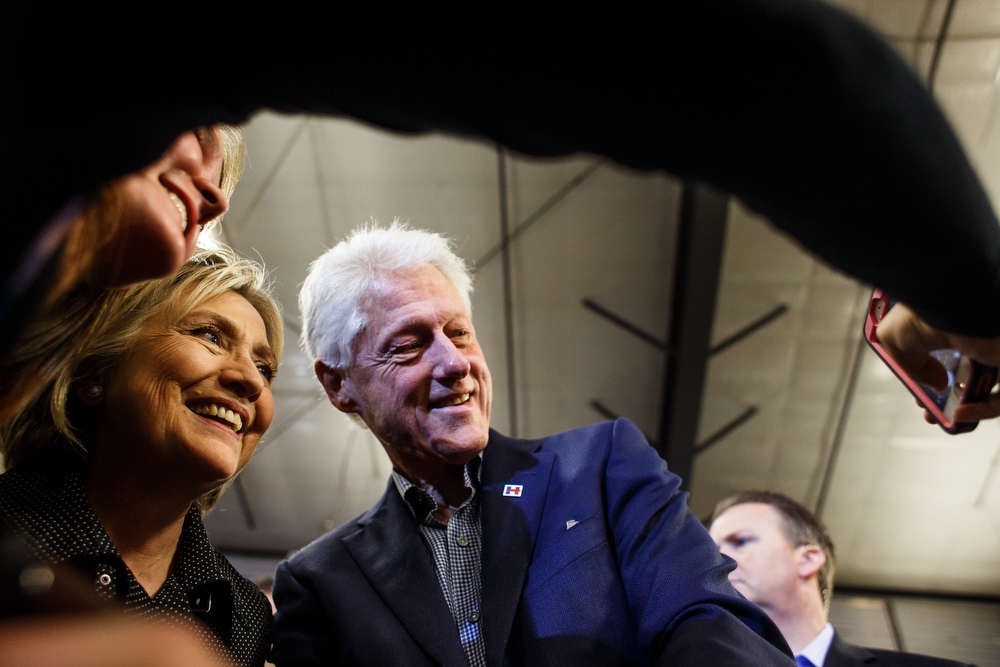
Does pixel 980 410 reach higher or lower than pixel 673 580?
higher

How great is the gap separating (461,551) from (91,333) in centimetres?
91

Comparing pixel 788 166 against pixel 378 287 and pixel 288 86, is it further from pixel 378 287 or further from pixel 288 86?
pixel 378 287

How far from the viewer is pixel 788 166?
23.2 inches

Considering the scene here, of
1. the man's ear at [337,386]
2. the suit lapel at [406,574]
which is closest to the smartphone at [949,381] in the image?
the suit lapel at [406,574]

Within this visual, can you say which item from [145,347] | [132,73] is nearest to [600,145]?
[132,73]

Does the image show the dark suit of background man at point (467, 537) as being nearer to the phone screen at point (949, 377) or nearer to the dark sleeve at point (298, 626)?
the dark sleeve at point (298, 626)

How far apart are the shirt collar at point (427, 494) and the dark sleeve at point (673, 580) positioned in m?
0.34

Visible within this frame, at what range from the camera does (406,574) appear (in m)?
1.61

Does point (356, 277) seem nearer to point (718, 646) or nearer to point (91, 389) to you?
point (91, 389)

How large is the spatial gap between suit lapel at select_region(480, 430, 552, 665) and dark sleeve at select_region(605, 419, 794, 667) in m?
0.18

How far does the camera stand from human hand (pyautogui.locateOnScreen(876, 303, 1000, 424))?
0.80 m

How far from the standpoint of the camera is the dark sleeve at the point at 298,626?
1500mm

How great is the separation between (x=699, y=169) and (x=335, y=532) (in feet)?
4.91

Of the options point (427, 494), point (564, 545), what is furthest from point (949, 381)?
point (427, 494)
